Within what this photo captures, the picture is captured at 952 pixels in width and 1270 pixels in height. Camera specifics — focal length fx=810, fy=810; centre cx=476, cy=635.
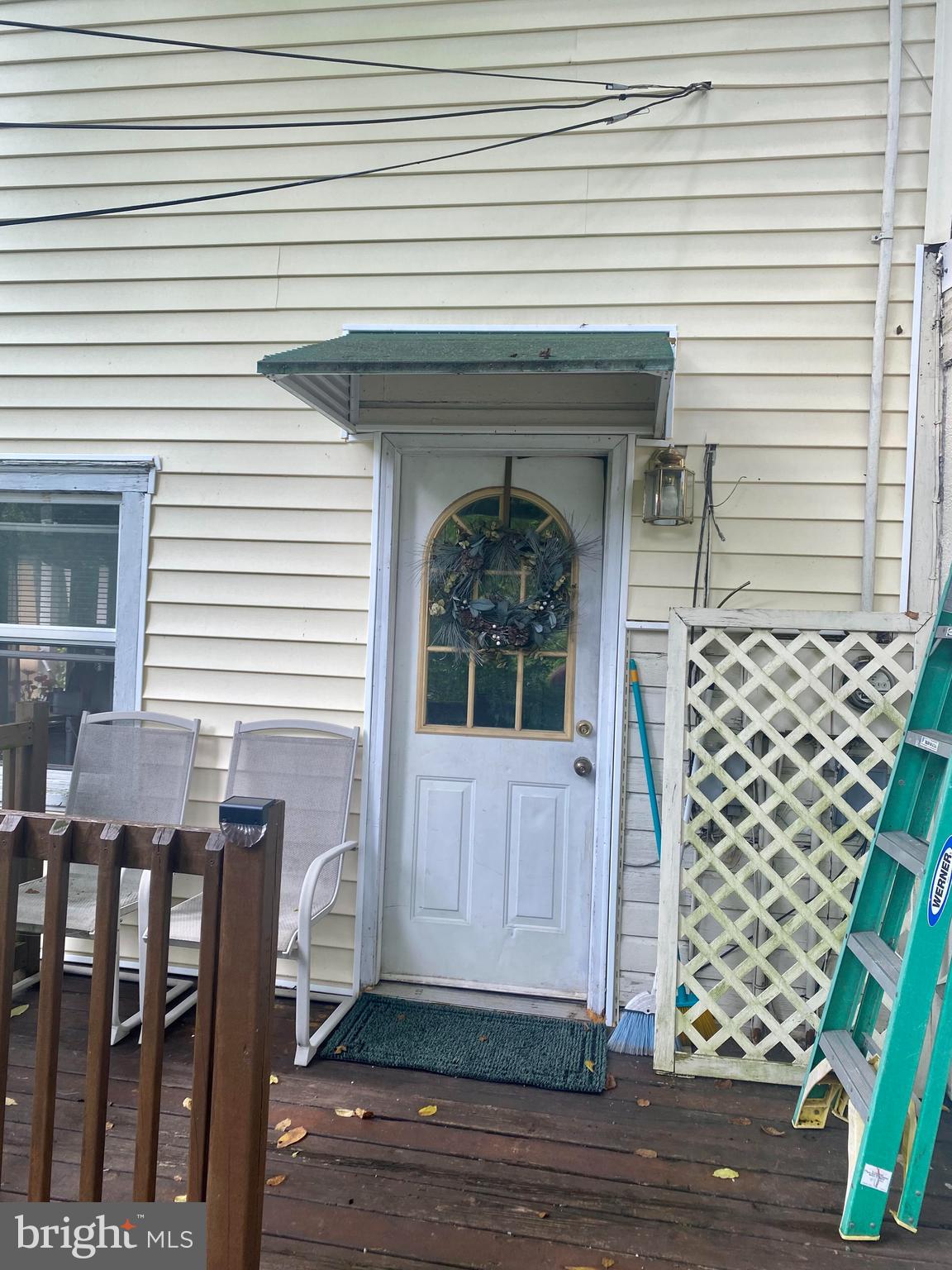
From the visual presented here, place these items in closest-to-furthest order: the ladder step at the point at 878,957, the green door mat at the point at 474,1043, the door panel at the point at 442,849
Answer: the ladder step at the point at 878,957 < the green door mat at the point at 474,1043 < the door panel at the point at 442,849

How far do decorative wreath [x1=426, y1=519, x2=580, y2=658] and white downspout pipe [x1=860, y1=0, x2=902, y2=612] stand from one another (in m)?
0.99

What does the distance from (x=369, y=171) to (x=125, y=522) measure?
163 cm

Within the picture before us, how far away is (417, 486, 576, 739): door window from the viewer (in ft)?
9.93

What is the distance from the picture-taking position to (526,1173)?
2080 millimetres

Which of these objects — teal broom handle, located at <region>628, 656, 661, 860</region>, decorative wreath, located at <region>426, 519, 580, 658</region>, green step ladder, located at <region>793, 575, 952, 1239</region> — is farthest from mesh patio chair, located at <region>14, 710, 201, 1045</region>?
green step ladder, located at <region>793, 575, 952, 1239</region>

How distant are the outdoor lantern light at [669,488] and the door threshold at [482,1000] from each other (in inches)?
70.1

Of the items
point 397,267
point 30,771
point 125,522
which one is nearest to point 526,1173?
point 30,771

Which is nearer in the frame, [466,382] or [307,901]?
[307,901]

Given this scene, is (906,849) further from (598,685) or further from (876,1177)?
(598,685)

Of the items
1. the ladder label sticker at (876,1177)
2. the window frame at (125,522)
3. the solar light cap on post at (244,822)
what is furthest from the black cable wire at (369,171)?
the ladder label sticker at (876,1177)

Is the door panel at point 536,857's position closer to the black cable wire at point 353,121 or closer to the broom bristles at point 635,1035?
the broom bristles at point 635,1035

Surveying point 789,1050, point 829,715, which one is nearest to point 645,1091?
point 789,1050

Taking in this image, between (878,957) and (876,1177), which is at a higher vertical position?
(878,957)

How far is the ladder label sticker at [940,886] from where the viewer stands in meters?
1.86
